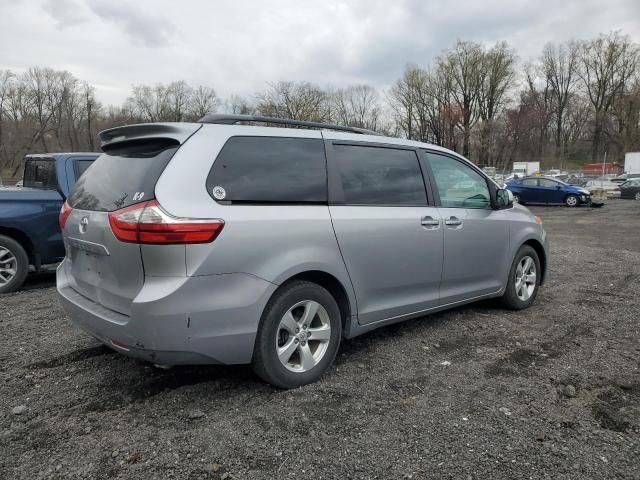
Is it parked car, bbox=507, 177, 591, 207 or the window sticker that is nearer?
the window sticker

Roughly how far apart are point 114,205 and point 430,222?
244 cm

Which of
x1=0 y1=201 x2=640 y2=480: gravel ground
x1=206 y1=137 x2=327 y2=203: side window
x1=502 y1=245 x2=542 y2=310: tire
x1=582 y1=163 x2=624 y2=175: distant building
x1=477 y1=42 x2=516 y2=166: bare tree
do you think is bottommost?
x1=0 y1=201 x2=640 y2=480: gravel ground

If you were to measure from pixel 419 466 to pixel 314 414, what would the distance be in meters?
0.73

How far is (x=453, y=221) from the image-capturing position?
165 inches

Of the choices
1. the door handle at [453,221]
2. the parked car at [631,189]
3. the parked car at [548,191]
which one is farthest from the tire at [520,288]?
the parked car at [631,189]

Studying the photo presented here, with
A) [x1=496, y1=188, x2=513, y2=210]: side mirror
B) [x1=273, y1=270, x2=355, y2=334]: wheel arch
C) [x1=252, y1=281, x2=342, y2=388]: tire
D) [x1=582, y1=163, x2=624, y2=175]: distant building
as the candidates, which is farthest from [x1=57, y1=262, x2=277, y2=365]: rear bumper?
[x1=582, y1=163, x2=624, y2=175]: distant building

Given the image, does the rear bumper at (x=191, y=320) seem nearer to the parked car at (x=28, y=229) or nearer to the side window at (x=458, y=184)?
the side window at (x=458, y=184)

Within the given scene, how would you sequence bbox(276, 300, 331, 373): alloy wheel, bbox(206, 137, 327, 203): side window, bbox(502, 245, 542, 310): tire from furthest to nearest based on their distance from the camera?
bbox(502, 245, 542, 310): tire < bbox(276, 300, 331, 373): alloy wheel < bbox(206, 137, 327, 203): side window

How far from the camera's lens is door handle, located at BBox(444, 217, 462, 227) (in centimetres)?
414

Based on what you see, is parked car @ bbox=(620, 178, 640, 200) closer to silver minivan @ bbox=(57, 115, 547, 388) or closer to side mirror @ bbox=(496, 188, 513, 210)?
side mirror @ bbox=(496, 188, 513, 210)

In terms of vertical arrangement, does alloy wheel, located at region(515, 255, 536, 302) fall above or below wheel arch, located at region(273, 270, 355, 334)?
below

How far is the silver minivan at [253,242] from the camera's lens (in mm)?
2654

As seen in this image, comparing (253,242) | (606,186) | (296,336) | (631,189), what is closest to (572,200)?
(631,189)

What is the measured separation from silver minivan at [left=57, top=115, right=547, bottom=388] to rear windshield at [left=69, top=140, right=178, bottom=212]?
0.01 meters
